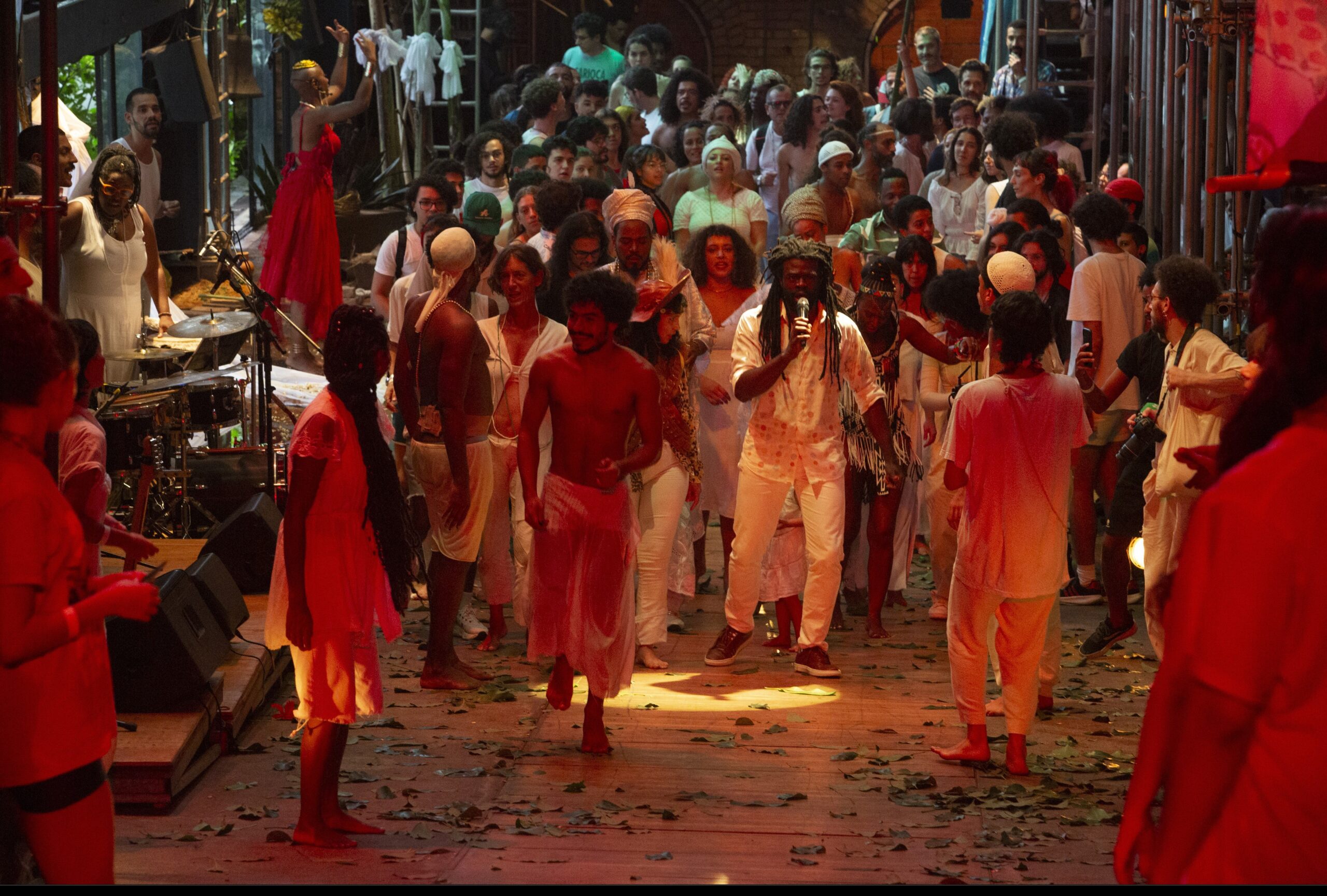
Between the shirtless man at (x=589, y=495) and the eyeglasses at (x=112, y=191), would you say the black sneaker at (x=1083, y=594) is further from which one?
the eyeglasses at (x=112, y=191)

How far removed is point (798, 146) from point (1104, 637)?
7451mm

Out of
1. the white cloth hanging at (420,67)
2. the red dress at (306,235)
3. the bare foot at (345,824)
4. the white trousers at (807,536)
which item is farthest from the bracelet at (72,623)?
the white cloth hanging at (420,67)

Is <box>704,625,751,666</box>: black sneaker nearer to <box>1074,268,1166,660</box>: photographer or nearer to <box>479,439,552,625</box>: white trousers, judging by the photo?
<box>479,439,552,625</box>: white trousers

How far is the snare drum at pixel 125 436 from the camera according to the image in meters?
8.05

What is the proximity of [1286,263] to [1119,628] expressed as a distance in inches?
199

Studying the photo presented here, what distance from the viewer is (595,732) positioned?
20.6 ft

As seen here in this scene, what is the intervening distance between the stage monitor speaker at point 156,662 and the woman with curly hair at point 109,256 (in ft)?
13.6

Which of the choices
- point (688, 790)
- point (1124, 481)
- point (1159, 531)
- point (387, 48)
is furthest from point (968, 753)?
point (387, 48)

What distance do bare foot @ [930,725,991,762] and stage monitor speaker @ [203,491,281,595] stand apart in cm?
343

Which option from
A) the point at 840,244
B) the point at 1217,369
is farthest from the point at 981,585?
the point at 840,244

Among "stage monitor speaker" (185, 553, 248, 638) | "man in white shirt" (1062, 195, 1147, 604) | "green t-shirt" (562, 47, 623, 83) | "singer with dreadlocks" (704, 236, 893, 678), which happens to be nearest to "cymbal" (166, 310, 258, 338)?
"stage monitor speaker" (185, 553, 248, 638)

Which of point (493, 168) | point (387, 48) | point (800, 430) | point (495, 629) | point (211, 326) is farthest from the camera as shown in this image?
point (387, 48)

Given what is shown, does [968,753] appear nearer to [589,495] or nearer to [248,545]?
[589,495]

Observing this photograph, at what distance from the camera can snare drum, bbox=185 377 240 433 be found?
29.9ft
